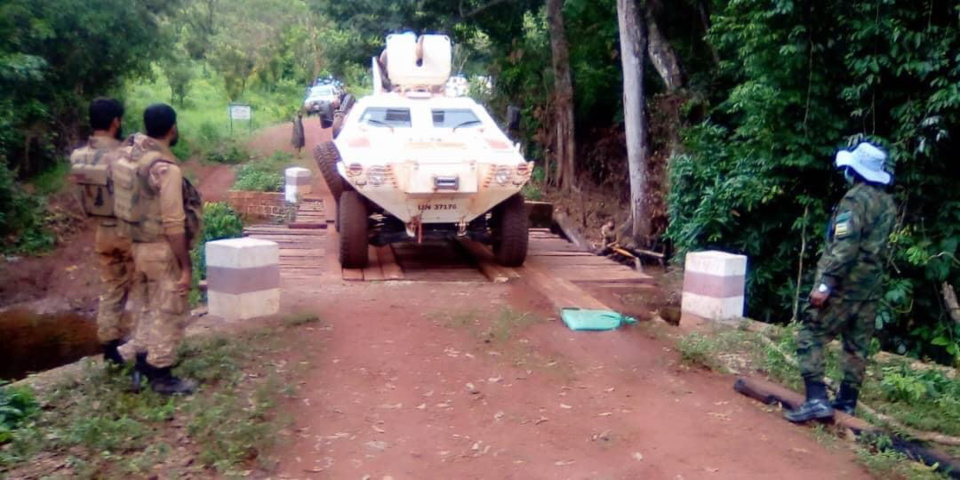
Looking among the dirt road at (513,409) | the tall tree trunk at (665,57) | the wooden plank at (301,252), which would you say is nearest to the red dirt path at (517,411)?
the dirt road at (513,409)

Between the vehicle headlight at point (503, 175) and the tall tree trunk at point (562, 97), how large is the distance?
286 inches

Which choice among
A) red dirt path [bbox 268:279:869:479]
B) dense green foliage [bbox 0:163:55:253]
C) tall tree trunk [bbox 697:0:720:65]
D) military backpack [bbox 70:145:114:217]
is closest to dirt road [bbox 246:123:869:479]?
red dirt path [bbox 268:279:869:479]

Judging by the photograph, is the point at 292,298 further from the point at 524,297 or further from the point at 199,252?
the point at 199,252

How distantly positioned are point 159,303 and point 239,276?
168 centimetres

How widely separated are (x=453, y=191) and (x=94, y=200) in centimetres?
369

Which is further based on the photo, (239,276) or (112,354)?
(239,276)

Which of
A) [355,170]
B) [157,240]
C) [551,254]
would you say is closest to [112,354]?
[157,240]

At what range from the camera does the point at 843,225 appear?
16.4 feet

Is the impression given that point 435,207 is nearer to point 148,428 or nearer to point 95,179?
point 95,179

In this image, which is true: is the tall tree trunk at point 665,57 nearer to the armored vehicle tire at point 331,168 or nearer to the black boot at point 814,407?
the armored vehicle tire at point 331,168

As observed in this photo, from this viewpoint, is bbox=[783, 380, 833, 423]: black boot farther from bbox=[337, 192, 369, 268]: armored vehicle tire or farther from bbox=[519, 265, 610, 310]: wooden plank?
bbox=[337, 192, 369, 268]: armored vehicle tire

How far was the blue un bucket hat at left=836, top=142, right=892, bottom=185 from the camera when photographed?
504 cm

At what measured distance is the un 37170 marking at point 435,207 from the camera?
852 cm

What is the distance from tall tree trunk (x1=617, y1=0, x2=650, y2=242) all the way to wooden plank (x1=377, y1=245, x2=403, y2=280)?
3.73m
